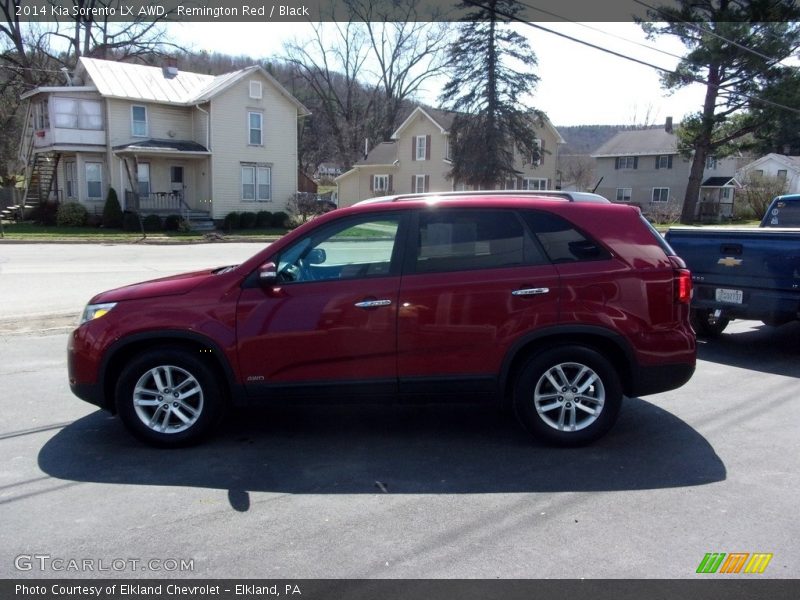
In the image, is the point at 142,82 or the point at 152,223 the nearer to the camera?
the point at 152,223

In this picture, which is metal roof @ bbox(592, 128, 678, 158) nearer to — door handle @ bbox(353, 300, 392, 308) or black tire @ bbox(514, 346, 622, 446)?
black tire @ bbox(514, 346, 622, 446)

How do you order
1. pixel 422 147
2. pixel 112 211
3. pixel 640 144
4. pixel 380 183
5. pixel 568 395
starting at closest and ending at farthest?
1. pixel 568 395
2. pixel 112 211
3. pixel 422 147
4. pixel 380 183
5. pixel 640 144

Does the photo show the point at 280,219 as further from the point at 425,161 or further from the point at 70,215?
the point at 425,161

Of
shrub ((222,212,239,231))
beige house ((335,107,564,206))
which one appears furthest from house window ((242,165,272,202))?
beige house ((335,107,564,206))

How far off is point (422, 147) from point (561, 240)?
143 ft

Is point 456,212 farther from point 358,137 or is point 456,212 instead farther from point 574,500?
point 358,137

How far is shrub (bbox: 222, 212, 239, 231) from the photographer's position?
117ft

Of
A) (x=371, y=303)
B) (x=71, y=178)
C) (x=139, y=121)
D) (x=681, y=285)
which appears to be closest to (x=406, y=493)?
(x=371, y=303)

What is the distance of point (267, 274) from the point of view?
4832 mm

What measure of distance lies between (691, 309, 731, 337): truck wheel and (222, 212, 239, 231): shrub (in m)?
29.6

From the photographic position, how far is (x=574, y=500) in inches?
163

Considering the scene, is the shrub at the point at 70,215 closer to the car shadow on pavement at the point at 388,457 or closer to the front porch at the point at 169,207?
the front porch at the point at 169,207

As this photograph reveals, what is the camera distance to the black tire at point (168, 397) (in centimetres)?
494

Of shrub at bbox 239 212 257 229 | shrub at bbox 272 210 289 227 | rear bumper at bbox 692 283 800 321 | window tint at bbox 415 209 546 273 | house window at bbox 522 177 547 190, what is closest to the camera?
window tint at bbox 415 209 546 273
